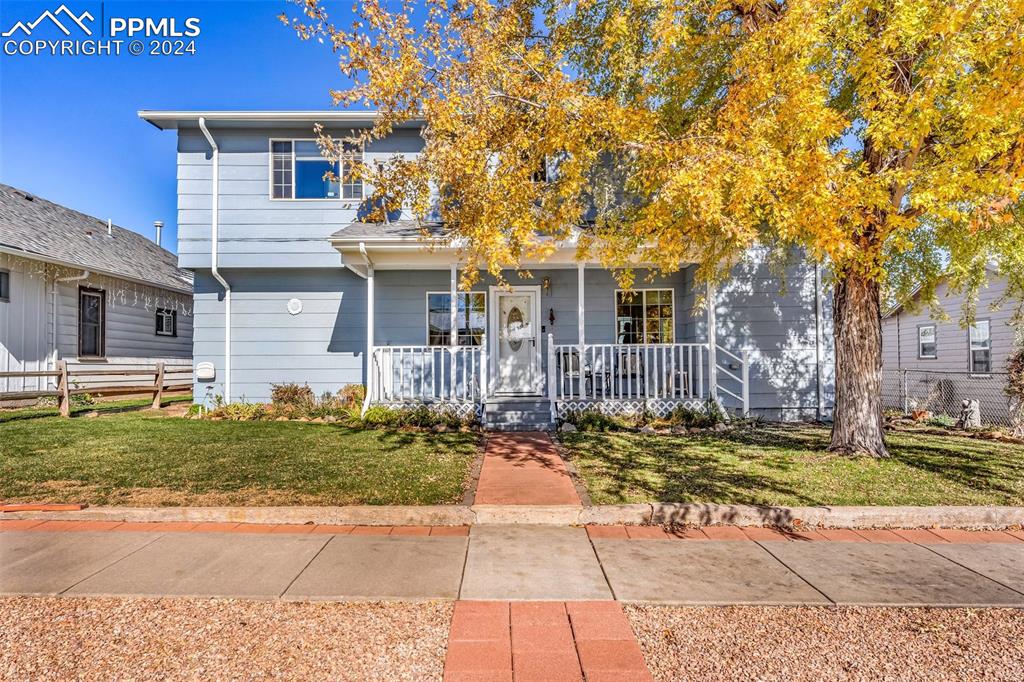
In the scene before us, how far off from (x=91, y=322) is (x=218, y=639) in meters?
15.0

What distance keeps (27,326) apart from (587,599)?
49.3ft

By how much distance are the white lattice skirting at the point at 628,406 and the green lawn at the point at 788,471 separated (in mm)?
1114

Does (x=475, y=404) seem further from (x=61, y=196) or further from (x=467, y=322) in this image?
(x=61, y=196)

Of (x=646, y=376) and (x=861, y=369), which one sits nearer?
(x=861, y=369)

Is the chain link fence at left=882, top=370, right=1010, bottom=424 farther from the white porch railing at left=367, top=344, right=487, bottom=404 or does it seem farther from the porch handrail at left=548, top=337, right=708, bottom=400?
the white porch railing at left=367, top=344, right=487, bottom=404

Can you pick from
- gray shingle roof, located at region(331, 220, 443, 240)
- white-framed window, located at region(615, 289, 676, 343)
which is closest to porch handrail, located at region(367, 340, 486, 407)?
gray shingle roof, located at region(331, 220, 443, 240)

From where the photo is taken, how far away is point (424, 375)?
9891 millimetres

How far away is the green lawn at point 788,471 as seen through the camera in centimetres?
480

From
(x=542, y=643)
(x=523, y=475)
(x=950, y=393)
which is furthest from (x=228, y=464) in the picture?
(x=950, y=393)

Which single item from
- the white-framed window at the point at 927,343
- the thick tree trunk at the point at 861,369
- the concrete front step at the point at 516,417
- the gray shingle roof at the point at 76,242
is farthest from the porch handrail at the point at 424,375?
the white-framed window at the point at 927,343

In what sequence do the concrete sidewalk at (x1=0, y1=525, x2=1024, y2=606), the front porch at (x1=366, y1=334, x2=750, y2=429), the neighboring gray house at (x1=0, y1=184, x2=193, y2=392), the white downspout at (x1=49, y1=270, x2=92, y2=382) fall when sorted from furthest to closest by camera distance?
the white downspout at (x1=49, y1=270, x2=92, y2=382) → the neighboring gray house at (x1=0, y1=184, x2=193, y2=392) → the front porch at (x1=366, y1=334, x2=750, y2=429) → the concrete sidewalk at (x1=0, y1=525, x2=1024, y2=606)

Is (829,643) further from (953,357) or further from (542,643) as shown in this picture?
(953,357)

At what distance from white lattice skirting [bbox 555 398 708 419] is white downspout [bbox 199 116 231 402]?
6857mm

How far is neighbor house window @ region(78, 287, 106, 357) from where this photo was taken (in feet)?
45.0
